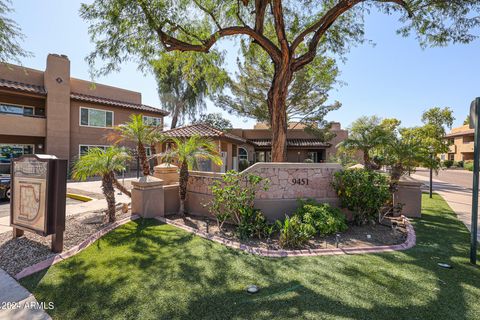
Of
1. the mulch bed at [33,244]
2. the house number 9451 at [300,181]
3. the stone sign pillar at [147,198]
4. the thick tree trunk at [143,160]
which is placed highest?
the thick tree trunk at [143,160]

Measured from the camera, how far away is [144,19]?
8617 mm

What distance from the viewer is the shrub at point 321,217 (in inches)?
242

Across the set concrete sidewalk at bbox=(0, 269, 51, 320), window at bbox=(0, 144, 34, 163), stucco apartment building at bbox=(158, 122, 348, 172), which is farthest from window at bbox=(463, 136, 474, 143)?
window at bbox=(0, 144, 34, 163)

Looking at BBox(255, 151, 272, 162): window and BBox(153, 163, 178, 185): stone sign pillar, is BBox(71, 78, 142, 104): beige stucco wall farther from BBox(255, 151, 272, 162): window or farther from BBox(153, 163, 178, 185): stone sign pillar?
BBox(153, 163, 178, 185): stone sign pillar

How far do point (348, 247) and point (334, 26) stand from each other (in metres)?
10.5

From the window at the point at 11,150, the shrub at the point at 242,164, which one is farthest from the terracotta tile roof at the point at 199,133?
the window at the point at 11,150

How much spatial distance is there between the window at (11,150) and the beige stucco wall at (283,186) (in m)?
17.9

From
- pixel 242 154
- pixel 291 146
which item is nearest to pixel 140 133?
pixel 242 154

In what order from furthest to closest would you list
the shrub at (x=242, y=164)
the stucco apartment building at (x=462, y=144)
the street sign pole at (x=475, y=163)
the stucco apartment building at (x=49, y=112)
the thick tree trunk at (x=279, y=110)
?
the stucco apartment building at (x=462, y=144) → the shrub at (x=242, y=164) → the stucco apartment building at (x=49, y=112) → the thick tree trunk at (x=279, y=110) → the street sign pole at (x=475, y=163)

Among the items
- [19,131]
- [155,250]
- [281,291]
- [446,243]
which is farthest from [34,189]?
[19,131]

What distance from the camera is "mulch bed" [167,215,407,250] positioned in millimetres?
5680

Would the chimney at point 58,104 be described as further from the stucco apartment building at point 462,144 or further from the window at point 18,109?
the stucco apartment building at point 462,144

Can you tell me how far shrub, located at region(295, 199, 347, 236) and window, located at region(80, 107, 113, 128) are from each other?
19.8 metres

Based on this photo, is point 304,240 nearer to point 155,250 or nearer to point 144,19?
point 155,250
